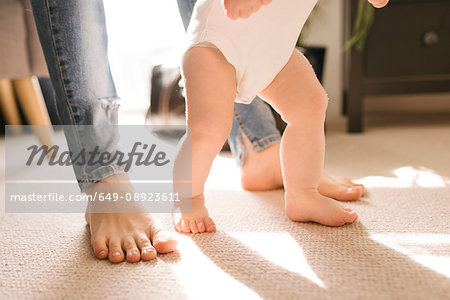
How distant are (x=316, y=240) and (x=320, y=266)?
0.09 m

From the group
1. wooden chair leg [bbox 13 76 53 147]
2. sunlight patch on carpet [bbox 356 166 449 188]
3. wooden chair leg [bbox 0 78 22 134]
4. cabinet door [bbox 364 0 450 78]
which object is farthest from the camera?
wooden chair leg [bbox 0 78 22 134]

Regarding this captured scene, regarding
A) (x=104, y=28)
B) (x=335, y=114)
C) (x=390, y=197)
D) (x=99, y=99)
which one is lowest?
(x=335, y=114)

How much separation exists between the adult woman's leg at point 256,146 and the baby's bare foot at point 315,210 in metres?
0.16

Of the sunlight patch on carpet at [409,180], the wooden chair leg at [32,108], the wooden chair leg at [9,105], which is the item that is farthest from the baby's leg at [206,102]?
the wooden chair leg at [9,105]

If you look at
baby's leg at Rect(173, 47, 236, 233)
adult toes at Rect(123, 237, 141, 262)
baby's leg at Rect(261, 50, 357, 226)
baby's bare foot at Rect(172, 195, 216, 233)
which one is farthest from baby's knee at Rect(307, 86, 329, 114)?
adult toes at Rect(123, 237, 141, 262)

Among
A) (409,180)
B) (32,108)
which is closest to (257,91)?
(409,180)

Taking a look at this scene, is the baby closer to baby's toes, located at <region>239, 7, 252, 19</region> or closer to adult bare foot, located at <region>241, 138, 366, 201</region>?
baby's toes, located at <region>239, 7, 252, 19</region>

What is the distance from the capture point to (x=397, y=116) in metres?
1.88

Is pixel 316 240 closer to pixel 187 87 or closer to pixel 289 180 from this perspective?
pixel 289 180

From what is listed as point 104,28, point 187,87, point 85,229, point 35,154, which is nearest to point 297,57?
point 187,87

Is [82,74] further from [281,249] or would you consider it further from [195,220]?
[281,249]

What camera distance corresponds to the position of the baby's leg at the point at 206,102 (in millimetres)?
637

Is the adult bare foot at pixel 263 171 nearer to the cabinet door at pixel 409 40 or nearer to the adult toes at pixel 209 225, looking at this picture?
the adult toes at pixel 209 225

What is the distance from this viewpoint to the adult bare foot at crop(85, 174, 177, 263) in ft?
2.00
